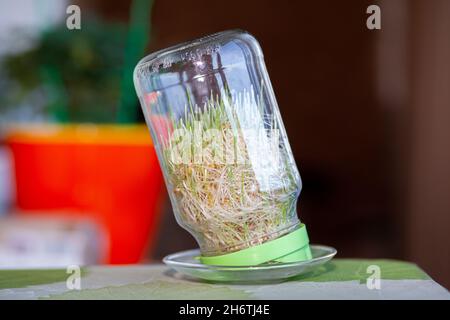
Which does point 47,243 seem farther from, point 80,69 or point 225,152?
point 225,152

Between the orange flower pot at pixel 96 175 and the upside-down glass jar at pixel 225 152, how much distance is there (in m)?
0.79

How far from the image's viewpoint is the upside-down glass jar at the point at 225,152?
561 millimetres

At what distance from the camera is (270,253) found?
0.56 m

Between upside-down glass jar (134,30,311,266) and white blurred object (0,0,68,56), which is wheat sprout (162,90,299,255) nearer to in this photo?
upside-down glass jar (134,30,311,266)

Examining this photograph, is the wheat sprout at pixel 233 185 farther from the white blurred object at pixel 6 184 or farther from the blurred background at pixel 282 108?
the white blurred object at pixel 6 184

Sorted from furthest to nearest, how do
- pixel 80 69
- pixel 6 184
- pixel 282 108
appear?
Answer: 1. pixel 282 108
2. pixel 6 184
3. pixel 80 69

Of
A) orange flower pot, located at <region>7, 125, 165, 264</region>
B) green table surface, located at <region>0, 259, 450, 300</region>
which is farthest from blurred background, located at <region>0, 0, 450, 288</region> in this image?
green table surface, located at <region>0, 259, 450, 300</region>

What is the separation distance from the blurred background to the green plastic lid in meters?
0.65

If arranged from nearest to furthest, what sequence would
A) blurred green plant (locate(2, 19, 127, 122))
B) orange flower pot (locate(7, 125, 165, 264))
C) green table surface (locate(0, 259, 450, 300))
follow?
1. green table surface (locate(0, 259, 450, 300))
2. orange flower pot (locate(7, 125, 165, 264))
3. blurred green plant (locate(2, 19, 127, 122))

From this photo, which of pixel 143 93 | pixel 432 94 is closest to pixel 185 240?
pixel 432 94

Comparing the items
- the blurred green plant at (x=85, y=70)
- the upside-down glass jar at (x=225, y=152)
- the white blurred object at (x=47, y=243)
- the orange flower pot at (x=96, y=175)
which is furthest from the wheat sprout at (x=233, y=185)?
the blurred green plant at (x=85, y=70)

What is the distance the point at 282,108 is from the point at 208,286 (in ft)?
6.95

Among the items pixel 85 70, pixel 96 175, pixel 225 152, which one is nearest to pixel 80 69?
pixel 85 70

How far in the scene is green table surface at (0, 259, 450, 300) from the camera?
20.2 inches
